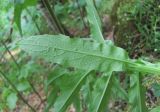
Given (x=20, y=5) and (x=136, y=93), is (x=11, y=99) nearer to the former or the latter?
(x=20, y=5)

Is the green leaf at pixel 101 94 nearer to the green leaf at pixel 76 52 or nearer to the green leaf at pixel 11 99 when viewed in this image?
the green leaf at pixel 76 52

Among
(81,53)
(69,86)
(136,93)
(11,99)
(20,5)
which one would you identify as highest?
(20,5)

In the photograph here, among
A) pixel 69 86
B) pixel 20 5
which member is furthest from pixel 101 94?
pixel 20 5

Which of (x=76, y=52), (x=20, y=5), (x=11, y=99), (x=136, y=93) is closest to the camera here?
(x=76, y=52)

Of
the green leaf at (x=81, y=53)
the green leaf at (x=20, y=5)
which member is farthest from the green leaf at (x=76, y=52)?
the green leaf at (x=20, y=5)

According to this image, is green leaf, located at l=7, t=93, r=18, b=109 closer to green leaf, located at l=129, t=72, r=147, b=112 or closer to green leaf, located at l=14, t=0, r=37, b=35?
green leaf, located at l=14, t=0, r=37, b=35

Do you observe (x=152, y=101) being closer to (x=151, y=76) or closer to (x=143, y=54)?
(x=151, y=76)

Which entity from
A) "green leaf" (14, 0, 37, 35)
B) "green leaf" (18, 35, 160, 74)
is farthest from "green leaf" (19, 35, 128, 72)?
"green leaf" (14, 0, 37, 35)

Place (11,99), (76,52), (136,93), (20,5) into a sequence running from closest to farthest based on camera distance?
(76,52)
(136,93)
(20,5)
(11,99)

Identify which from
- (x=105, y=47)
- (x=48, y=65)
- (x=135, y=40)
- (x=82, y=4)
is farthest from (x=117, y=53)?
(x=48, y=65)

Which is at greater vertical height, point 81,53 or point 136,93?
point 81,53
